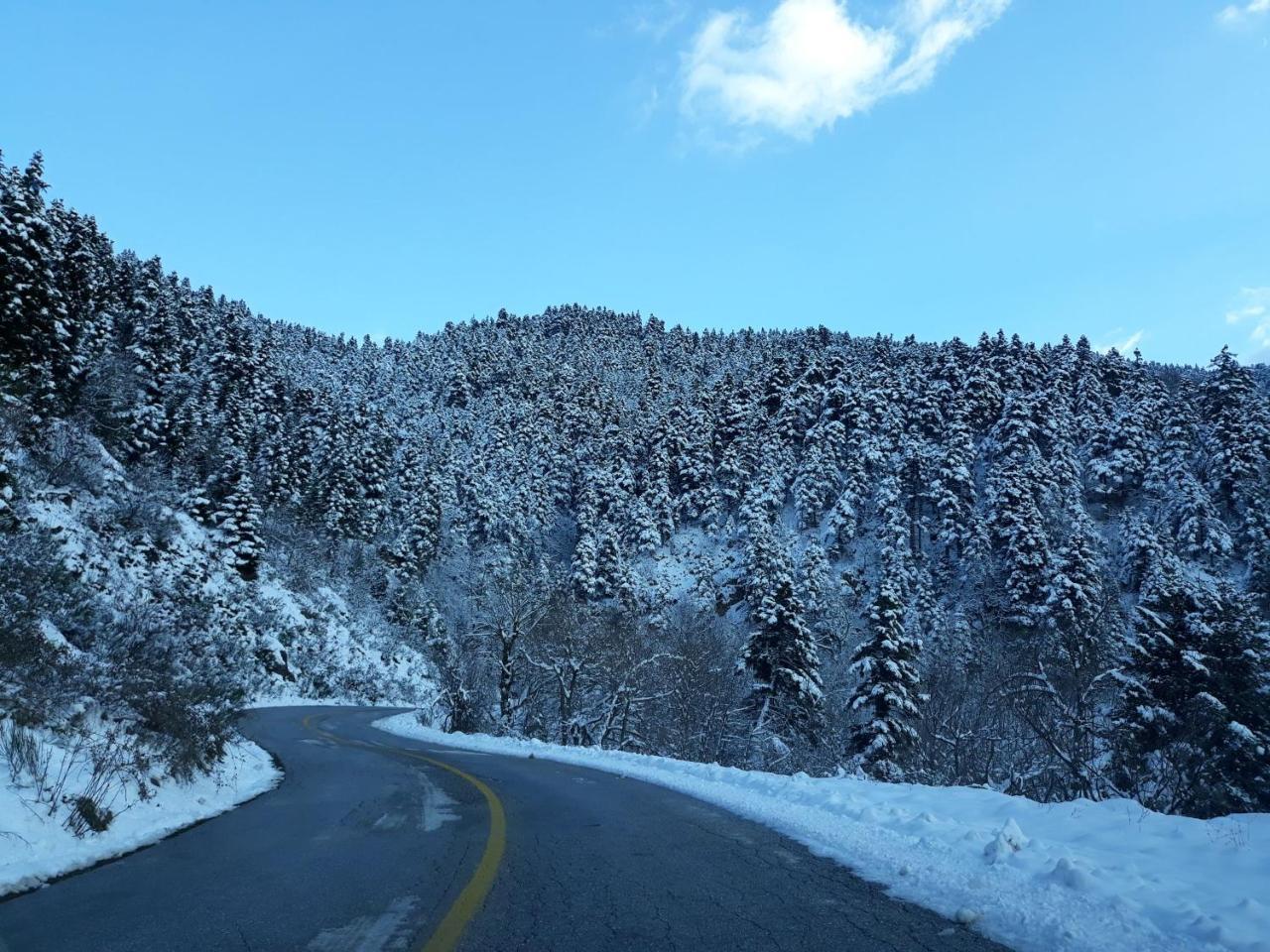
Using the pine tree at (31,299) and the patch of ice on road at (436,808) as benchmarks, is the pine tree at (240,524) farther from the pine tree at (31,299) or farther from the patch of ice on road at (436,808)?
the patch of ice on road at (436,808)

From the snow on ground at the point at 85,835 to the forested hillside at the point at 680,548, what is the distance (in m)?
1.35

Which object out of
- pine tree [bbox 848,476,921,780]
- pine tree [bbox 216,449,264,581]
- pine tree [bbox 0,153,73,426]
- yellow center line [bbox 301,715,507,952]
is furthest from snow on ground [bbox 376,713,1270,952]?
pine tree [bbox 216,449,264,581]

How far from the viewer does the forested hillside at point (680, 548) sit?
1956 cm

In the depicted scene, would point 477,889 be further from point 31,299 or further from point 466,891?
point 31,299

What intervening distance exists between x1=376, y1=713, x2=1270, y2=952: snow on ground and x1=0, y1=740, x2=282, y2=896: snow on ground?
6020mm

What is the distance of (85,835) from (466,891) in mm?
3717

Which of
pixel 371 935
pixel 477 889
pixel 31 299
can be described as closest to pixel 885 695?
pixel 477 889

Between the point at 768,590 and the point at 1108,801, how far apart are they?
27.3m

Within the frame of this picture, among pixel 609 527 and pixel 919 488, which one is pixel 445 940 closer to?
pixel 609 527

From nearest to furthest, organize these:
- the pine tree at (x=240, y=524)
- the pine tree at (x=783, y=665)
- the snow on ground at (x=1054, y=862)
→ the snow on ground at (x=1054, y=862) → the pine tree at (x=783, y=665) → the pine tree at (x=240, y=524)

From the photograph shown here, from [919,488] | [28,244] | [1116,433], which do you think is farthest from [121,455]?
[1116,433]

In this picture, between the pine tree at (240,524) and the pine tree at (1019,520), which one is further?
the pine tree at (1019,520)

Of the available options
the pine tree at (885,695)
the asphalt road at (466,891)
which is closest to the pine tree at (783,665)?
the pine tree at (885,695)

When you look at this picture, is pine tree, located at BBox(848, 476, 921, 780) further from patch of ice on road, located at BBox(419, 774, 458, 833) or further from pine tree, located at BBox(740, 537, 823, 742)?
patch of ice on road, located at BBox(419, 774, 458, 833)
